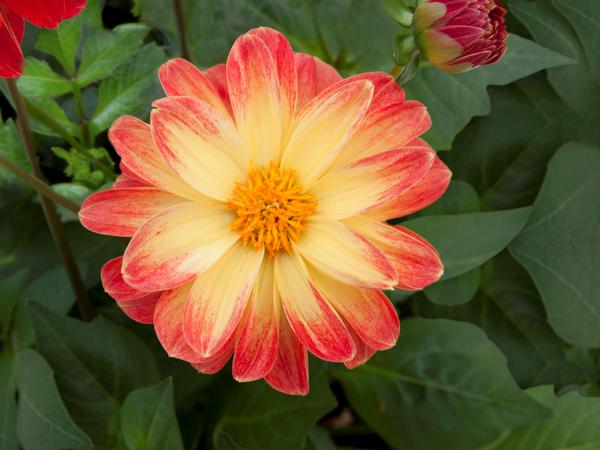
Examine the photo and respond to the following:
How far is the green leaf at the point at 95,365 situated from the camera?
67 cm

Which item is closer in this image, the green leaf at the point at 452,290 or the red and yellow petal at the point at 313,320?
the red and yellow petal at the point at 313,320

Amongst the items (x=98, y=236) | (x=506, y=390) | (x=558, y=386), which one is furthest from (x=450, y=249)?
(x=98, y=236)

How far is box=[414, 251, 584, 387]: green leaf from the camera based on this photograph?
0.79m

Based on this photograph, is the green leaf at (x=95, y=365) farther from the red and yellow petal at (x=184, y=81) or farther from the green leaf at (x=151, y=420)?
the red and yellow petal at (x=184, y=81)

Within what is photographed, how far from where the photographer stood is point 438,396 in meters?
0.69

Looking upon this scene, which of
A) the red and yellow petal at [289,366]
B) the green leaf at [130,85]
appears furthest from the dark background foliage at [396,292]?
the red and yellow petal at [289,366]

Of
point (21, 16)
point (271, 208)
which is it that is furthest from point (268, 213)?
point (21, 16)

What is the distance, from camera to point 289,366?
529 millimetres

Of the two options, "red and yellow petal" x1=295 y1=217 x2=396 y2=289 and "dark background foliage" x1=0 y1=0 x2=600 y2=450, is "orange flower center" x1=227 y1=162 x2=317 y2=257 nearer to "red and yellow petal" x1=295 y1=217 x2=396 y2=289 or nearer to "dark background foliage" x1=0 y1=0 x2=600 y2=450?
"red and yellow petal" x1=295 y1=217 x2=396 y2=289

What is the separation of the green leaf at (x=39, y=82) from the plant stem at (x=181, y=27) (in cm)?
11

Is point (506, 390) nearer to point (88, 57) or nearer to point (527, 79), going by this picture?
point (527, 79)

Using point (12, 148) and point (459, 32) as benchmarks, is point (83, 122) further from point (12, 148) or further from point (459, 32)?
point (459, 32)

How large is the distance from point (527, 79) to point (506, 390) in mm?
333

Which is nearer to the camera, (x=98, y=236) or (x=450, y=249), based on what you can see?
(x=450, y=249)
